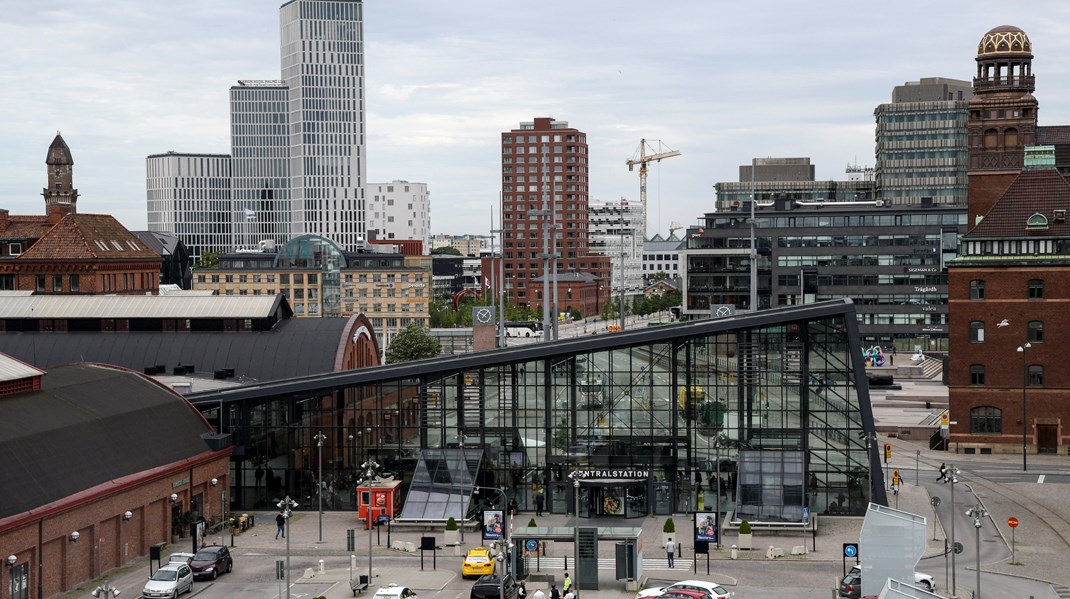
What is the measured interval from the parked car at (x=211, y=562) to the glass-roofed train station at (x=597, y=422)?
41.6 feet

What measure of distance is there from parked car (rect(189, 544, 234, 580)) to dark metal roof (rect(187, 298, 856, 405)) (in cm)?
1548

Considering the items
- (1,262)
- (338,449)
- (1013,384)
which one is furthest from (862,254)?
(338,449)

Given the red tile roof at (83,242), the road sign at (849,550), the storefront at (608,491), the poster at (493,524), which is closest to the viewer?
the road sign at (849,550)

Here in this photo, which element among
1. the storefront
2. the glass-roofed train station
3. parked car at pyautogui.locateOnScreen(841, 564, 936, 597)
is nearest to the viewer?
parked car at pyautogui.locateOnScreen(841, 564, 936, 597)

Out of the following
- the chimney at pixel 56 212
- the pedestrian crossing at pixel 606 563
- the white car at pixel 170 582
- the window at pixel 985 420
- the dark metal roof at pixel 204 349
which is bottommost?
the pedestrian crossing at pixel 606 563

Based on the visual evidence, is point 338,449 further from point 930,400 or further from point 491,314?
point 930,400

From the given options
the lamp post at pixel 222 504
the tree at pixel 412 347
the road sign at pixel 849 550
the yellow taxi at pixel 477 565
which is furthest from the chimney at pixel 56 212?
the road sign at pixel 849 550

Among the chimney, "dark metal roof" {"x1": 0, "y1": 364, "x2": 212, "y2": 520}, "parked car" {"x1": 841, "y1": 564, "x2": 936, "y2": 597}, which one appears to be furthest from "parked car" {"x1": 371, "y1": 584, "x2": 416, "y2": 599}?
the chimney

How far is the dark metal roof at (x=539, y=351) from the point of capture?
76.3 metres

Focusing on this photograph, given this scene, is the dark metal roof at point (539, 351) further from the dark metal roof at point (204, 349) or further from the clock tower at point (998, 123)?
the clock tower at point (998, 123)

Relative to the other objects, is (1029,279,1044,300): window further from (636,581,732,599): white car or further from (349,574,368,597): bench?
(349,574,368,597): bench

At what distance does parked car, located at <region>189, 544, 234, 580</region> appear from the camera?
6228 centimetres

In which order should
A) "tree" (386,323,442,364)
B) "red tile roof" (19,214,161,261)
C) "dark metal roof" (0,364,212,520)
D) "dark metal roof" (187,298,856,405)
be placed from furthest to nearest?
"tree" (386,323,442,364) → "red tile roof" (19,214,161,261) → "dark metal roof" (187,298,856,405) → "dark metal roof" (0,364,212,520)

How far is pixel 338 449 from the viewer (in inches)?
3137
